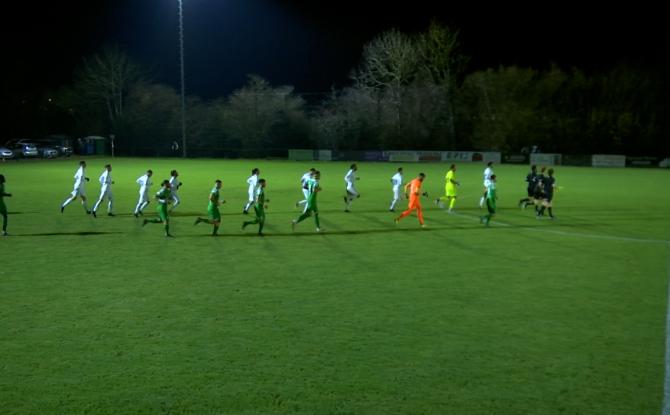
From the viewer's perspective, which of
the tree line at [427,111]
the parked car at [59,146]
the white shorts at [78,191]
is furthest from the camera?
the parked car at [59,146]

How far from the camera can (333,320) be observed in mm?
9344

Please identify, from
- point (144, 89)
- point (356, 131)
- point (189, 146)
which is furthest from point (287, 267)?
point (144, 89)

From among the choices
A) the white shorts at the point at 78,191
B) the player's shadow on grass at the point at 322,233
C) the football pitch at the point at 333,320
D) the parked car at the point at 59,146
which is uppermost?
the parked car at the point at 59,146

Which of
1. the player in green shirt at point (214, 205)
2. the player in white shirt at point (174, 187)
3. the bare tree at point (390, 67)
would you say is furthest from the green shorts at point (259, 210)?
the bare tree at point (390, 67)

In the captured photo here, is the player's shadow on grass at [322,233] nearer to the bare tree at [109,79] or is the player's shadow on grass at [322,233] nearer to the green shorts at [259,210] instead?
the green shorts at [259,210]

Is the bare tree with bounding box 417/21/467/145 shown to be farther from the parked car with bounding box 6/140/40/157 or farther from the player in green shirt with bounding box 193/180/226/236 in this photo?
the player in green shirt with bounding box 193/180/226/236

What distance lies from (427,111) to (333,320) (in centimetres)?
6552

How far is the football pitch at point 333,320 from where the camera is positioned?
6672 millimetres

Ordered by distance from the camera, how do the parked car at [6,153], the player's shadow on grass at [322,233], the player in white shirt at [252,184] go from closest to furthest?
1. the player's shadow on grass at [322,233]
2. the player in white shirt at [252,184]
3. the parked car at [6,153]

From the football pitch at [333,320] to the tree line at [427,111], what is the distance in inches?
2152

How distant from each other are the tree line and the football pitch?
54656 millimetres

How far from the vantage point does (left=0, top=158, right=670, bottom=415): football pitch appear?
6672 millimetres

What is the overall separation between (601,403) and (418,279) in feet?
19.4

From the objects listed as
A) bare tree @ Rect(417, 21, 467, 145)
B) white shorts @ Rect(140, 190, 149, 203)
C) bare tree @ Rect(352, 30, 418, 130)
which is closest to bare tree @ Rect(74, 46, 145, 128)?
bare tree @ Rect(352, 30, 418, 130)
